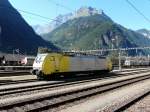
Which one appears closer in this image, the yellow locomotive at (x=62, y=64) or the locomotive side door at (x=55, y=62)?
the yellow locomotive at (x=62, y=64)

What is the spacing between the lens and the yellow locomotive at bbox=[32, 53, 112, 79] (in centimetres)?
3778

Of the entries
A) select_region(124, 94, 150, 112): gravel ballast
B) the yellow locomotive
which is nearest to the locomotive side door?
the yellow locomotive

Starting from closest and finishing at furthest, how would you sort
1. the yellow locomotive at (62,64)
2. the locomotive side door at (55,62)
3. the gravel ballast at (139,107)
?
the gravel ballast at (139,107)
the yellow locomotive at (62,64)
the locomotive side door at (55,62)

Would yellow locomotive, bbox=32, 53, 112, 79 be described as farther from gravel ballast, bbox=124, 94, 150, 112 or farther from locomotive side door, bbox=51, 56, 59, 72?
gravel ballast, bbox=124, 94, 150, 112

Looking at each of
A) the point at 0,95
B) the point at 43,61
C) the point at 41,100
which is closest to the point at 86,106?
the point at 41,100

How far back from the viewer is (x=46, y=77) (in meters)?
38.1

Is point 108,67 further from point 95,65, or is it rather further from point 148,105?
point 148,105

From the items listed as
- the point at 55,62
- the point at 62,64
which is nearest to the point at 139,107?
the point at 55,62

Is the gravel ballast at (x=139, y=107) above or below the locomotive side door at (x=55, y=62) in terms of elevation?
below

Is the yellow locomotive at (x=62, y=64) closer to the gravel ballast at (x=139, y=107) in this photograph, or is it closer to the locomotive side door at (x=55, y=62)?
the locomotive side door at (x=55, y=62)

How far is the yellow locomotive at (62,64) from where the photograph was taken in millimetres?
37781

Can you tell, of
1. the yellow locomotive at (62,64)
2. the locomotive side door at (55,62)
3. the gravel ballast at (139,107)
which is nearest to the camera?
the gravel ballast at (139,107)

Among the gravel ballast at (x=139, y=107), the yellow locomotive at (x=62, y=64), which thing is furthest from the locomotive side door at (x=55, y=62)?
the gravel ballast at (x=139, y=107)

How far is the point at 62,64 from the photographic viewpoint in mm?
40750
